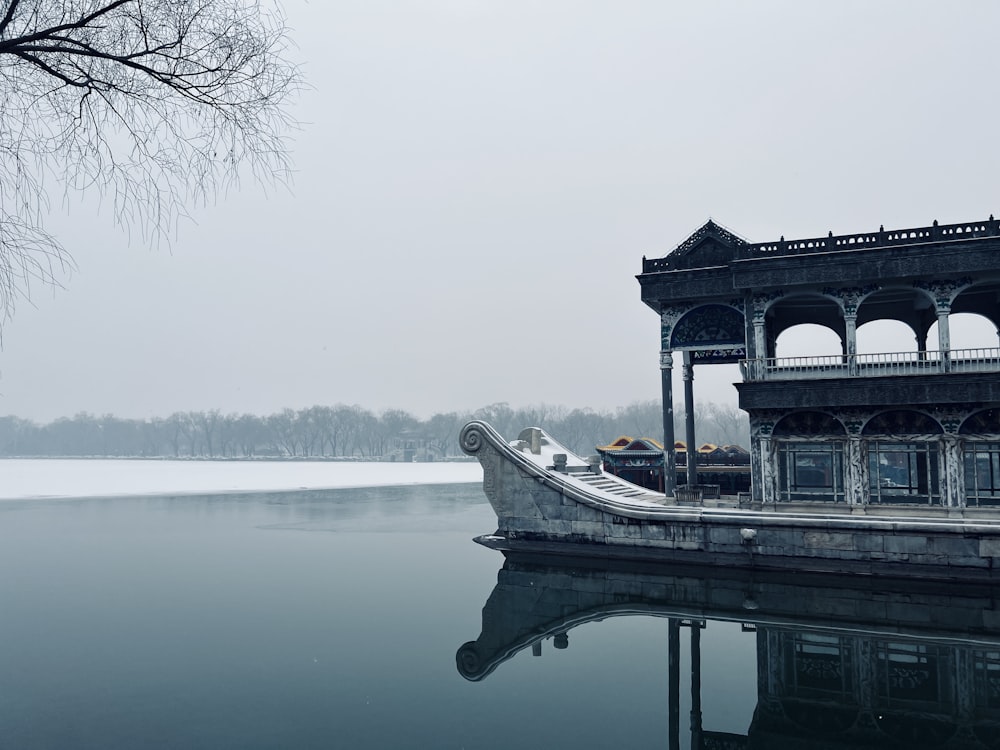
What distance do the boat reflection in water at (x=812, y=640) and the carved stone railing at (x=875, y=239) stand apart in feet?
32.9

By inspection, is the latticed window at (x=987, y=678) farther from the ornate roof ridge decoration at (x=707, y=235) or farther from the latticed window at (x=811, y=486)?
the ornate roof ridge decoration at (x=707, y=235)

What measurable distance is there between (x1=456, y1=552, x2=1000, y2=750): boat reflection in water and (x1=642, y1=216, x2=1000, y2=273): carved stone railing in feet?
32.9

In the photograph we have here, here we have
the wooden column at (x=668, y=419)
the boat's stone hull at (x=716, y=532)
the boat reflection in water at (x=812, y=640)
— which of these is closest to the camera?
the boat reflection in water at (x=812, y=640)

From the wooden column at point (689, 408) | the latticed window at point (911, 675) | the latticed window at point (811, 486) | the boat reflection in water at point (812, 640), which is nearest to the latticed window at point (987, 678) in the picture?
Result: the boat reflection in water at point (812, 640)

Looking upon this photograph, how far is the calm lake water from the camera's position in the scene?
30.4 ft

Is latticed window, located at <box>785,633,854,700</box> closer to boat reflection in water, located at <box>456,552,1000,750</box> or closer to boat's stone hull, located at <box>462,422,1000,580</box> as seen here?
boat reflection in water, located at <box>456,552,1000,750</box>

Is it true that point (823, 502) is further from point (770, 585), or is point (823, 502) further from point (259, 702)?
point (259, 702)

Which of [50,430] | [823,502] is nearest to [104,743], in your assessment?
[823,502]

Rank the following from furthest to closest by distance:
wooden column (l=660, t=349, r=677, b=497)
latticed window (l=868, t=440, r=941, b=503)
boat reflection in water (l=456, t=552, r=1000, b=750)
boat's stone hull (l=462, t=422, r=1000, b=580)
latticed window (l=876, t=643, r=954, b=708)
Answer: wooden column (l=660, t=349, r=677, b=497)
latticed window (l=868, t=440, r=941, b=503)
boat's stone hull (l=462, t=422, r=1000, b=580)
latticed window (l=876, t=643, r=954, b=708)
boat reflection in water (l=456, t=552, r=1000, b=750)

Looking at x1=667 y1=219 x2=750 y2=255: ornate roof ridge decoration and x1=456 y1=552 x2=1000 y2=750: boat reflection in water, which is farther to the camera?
x1=667 y1=219 x2=750 y2=255: ornate roof ridge decoration

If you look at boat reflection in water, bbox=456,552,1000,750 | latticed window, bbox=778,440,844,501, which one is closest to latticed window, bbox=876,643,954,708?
boat reflection in water, bbox=456,552,1000,750

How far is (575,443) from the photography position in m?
126

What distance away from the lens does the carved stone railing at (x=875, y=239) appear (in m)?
20.1

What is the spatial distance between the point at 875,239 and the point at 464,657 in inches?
695
